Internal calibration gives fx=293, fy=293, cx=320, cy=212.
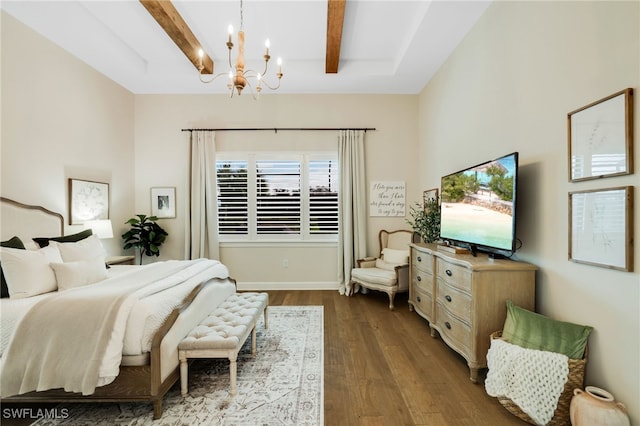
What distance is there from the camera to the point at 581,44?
6.07 ft

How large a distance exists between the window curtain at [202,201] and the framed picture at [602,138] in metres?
4.48

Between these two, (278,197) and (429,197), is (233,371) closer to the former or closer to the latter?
(278,197)

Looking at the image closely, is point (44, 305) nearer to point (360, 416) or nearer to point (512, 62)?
point (360, 416)

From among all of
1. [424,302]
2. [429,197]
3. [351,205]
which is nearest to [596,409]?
[424,302]

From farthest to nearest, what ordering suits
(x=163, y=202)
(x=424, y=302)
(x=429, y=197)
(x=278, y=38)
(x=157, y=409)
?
(x=163, y=202) < (x=429, y=197) < (x=278, y=38) < (x=424, y=302) < (x=157, y=409)

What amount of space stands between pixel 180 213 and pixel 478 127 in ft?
14.8

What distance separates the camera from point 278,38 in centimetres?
366

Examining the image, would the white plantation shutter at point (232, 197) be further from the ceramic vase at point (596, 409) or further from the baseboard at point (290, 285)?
the ceramic vase at point (596, 409)

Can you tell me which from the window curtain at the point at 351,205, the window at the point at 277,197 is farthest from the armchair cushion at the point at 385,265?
the window at the point at 277,197

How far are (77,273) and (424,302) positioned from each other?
11.4 feet

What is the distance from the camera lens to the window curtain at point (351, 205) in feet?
15.5

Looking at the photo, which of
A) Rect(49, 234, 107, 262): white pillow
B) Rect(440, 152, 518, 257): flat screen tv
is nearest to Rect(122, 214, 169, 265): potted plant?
Rect(49, 234, 107, 262): white pillow

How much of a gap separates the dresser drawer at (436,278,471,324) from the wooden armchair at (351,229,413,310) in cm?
112

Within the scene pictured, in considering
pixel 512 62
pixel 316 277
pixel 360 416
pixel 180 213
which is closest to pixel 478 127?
pixel 512 62
